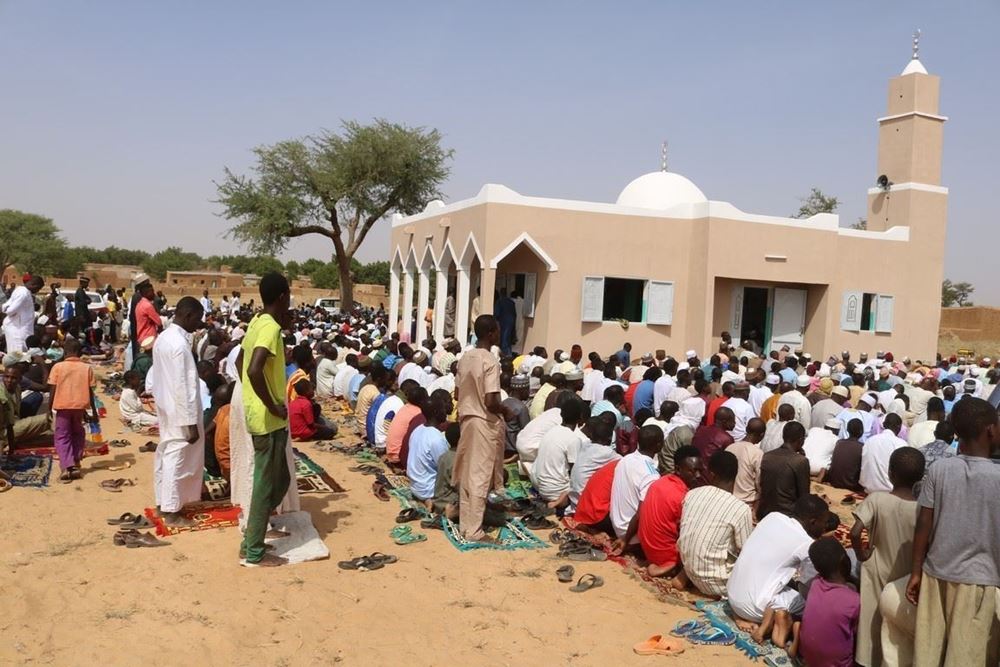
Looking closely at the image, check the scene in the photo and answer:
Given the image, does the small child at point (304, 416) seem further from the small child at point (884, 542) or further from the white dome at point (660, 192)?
the white dome at point (660, 192)

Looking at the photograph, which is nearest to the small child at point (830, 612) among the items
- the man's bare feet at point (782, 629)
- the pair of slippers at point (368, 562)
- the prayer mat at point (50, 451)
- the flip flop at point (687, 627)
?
the man's bare feet at point (782, 629)

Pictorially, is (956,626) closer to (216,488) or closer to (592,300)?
(216,488)

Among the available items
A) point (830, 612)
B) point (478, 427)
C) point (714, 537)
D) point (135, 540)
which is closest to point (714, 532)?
point (714, 537)

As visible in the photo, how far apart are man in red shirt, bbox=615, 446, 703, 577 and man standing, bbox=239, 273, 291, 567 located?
99.2 inches

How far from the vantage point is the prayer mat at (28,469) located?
23.1 ft

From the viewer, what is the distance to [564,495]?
6.80 meters

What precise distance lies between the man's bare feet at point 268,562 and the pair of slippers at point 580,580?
6.15 feet

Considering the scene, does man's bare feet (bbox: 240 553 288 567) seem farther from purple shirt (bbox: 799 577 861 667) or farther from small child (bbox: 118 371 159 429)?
small child (bbox: 118 371 159 429)

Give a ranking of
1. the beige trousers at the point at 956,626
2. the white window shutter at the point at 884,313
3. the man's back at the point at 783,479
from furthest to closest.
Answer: the white window shutter at the point at 884,313, the man's back at the point at 783,479, the beige trousers at the point at 956,626

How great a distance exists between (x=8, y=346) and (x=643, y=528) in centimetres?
1022

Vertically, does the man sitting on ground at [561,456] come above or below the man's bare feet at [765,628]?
above

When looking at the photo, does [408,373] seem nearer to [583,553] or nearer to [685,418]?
[685,418]

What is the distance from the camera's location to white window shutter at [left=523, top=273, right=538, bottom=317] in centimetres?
1616

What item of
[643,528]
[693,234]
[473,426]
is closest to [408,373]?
[473,426]
